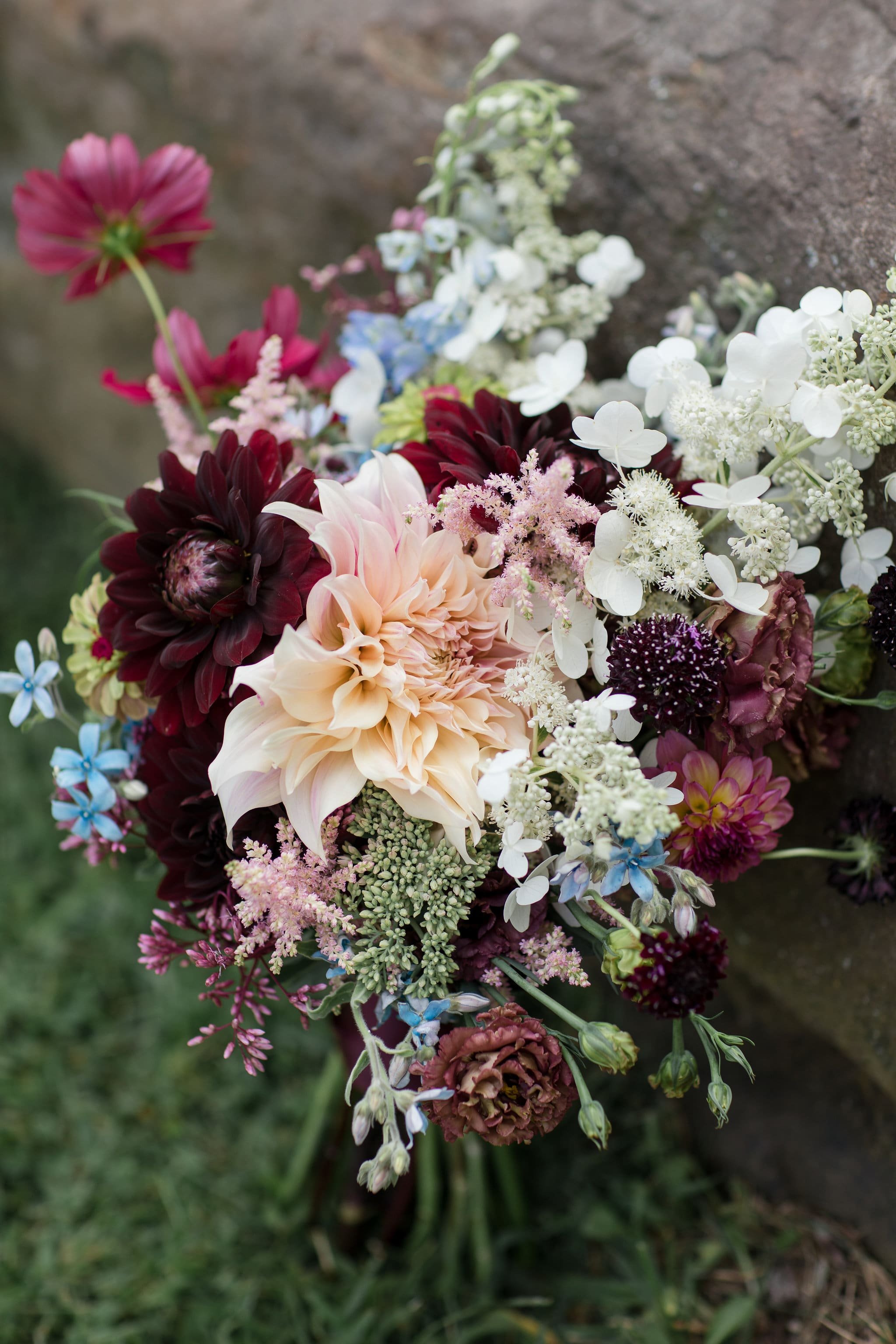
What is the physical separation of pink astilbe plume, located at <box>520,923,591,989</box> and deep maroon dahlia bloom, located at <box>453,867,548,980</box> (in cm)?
1

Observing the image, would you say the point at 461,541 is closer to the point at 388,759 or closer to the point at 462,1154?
the point at 388,759

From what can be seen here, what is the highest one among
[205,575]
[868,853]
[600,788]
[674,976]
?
[205,575]

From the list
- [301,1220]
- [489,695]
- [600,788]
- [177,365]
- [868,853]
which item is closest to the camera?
[600,788]

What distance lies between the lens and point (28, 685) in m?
0.85

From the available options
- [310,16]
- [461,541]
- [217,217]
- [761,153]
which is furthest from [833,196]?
[217,217]

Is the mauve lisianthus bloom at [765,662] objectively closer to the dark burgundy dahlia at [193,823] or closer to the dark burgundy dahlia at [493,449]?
the dark burgundy dahlia at [493,449]

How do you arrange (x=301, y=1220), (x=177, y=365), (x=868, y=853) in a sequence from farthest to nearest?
(x=301, y=1220)
(x=177, y=365)
(x=868, y=853)

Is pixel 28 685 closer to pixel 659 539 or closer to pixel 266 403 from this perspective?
pixel 266 403

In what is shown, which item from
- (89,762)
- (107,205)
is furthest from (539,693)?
(107,205)

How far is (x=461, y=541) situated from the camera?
745 mm

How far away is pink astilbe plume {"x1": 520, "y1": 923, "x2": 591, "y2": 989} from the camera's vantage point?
721 mm

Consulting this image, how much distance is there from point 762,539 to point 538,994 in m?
0.36

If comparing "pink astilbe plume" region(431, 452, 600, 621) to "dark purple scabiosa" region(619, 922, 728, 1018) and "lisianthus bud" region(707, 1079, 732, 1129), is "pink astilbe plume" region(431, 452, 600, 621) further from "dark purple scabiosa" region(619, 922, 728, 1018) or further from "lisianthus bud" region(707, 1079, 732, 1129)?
"lisianthus bud" region(707, 1079, 732, 1129)

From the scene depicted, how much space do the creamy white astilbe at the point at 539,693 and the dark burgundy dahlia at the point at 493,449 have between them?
11cm
